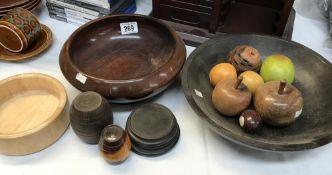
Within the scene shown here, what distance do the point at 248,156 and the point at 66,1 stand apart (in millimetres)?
572

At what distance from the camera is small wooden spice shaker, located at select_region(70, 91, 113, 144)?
0.51 meters

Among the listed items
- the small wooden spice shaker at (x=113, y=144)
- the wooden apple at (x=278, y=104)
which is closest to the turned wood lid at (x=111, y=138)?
the small wooden spice shaker at (x=113, y=144)

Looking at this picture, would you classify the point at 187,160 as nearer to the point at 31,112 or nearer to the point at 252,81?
the point at 252,81

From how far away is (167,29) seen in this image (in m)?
0.68

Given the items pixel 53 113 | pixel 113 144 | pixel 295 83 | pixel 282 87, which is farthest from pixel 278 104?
pixel 53 113

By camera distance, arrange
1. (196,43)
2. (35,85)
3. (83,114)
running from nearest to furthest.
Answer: (83,114) → (35,85) → (196,43)

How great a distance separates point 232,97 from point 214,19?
0.25 metres

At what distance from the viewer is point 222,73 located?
0.59 meters

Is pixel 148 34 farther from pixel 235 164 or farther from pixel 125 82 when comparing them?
pixel 235 164

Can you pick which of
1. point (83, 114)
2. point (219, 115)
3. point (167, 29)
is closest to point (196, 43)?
point (167, 29)

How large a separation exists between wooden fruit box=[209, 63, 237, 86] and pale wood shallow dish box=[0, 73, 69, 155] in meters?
0.27

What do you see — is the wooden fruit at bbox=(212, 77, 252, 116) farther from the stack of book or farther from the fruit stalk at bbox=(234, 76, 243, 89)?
the stack of book

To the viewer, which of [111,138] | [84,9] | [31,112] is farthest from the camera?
[84,9]

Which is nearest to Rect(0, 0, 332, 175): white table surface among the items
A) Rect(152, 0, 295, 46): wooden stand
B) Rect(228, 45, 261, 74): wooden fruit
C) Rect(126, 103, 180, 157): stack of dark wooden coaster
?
Rect(126, 103, 180, 157): stack of dark wooden coaster
